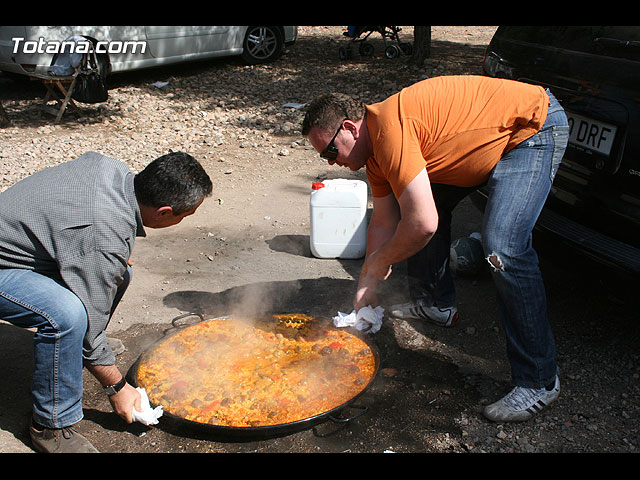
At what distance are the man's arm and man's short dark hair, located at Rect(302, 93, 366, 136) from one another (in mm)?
452

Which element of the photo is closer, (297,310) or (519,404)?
(519,404)

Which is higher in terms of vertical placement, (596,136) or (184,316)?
(596,136)

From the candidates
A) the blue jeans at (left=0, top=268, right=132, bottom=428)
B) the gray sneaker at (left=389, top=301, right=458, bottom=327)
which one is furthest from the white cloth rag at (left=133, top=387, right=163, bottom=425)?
the gray sneaker at (left=389, top=301, right=458, bottom=327)

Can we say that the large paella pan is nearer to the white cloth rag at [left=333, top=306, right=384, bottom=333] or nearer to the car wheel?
the white cloth rag at [left=333, top=306, right=384, bottom=333]

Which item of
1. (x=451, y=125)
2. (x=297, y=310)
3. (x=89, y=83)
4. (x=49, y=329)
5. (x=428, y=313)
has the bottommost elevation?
(x=297, y=310)

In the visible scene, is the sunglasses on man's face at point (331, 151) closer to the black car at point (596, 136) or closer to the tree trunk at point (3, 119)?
the black car at point (596, 136)

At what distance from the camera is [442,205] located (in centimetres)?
331

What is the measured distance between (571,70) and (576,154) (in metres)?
0.48

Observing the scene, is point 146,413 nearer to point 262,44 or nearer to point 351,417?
point 351,417

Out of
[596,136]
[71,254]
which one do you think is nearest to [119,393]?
[71,254]

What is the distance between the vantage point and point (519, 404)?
2.75 m

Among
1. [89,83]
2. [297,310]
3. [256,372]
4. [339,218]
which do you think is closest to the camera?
[256,372]

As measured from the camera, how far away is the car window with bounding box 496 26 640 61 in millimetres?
2814

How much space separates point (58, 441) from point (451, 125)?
2.38 m
